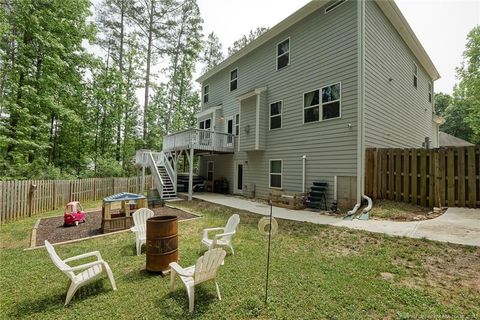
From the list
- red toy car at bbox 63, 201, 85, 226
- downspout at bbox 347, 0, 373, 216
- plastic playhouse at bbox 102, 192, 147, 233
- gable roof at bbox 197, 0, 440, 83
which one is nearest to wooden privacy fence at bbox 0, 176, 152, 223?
red toy car at bbox 63, 201, 85, 226

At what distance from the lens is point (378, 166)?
8.63 metres

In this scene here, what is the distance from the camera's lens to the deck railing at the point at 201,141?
13141 mm

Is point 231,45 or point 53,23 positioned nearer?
point 53,23

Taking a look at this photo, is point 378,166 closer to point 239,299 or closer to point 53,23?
point 239,299

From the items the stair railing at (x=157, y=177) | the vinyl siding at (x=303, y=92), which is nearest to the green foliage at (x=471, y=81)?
the vinyl siding at (x=303, y=92)

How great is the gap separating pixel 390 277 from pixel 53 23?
19431 mm

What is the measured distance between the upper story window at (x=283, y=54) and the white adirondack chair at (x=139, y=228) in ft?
32.4

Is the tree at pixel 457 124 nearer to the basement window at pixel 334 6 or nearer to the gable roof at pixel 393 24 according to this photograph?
the gable roof at pixel 393 24

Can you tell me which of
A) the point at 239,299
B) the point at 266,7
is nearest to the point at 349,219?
the point at 239,299

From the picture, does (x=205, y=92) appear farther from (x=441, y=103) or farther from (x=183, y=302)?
(x=441, y=103)

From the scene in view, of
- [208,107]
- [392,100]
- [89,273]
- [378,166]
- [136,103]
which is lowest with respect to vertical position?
[89,273]

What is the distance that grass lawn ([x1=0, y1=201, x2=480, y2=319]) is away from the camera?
293 centimetres

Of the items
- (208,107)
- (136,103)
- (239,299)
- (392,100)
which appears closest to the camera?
Answer: (239,299)

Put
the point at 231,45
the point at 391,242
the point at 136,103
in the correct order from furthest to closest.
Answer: the point at 231,45, the point at 136,103, the point at 391,242
